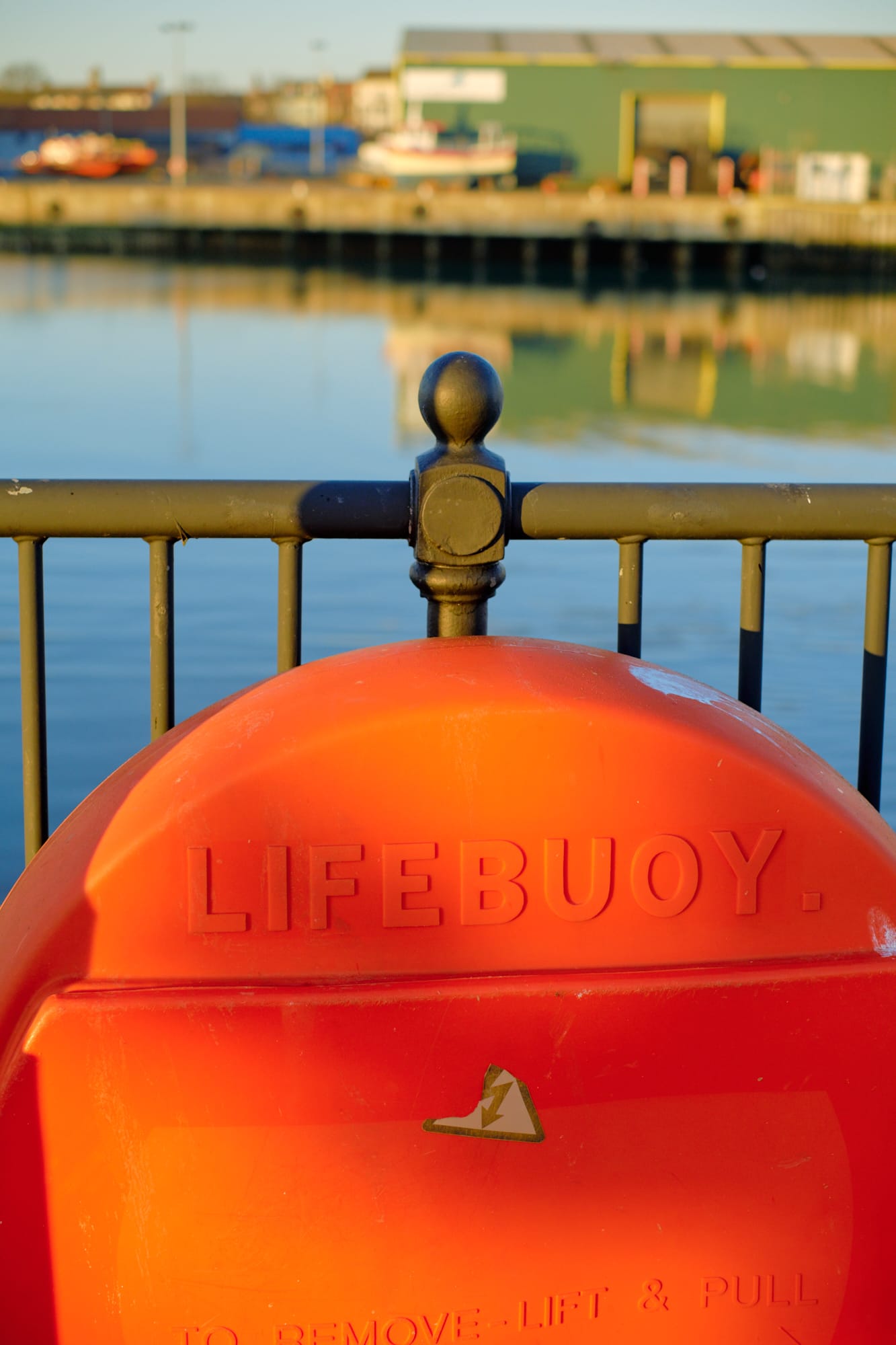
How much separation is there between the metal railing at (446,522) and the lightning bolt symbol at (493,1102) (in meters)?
0.46

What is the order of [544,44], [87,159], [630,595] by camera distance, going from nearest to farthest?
[630,595]
[544,44]
[87,159]

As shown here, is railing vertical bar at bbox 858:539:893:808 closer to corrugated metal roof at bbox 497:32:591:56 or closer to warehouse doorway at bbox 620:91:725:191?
warehouse doorway at bbox 620:91:725:191

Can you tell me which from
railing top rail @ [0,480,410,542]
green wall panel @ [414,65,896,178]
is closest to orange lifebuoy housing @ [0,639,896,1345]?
railing top rail @ [0,480,410,542]

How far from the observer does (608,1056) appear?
129 cm

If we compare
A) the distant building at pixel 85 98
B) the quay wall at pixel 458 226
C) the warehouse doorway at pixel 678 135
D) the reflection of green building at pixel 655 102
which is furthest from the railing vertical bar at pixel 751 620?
the distant building at pixel 85 98

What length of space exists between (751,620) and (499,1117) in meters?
0.66

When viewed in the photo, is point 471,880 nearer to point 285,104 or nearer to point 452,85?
point 452,85

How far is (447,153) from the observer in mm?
33812

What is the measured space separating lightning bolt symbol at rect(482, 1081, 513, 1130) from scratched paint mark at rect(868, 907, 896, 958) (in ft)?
1.14

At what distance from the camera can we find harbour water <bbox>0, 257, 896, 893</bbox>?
570cm

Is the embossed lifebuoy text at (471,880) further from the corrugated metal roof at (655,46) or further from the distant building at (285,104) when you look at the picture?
the distant building at (285,104)

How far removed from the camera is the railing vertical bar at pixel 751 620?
1.65 meters

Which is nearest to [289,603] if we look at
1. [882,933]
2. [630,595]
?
[630,595]

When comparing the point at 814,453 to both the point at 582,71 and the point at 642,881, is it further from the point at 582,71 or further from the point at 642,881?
the point at 582,71
